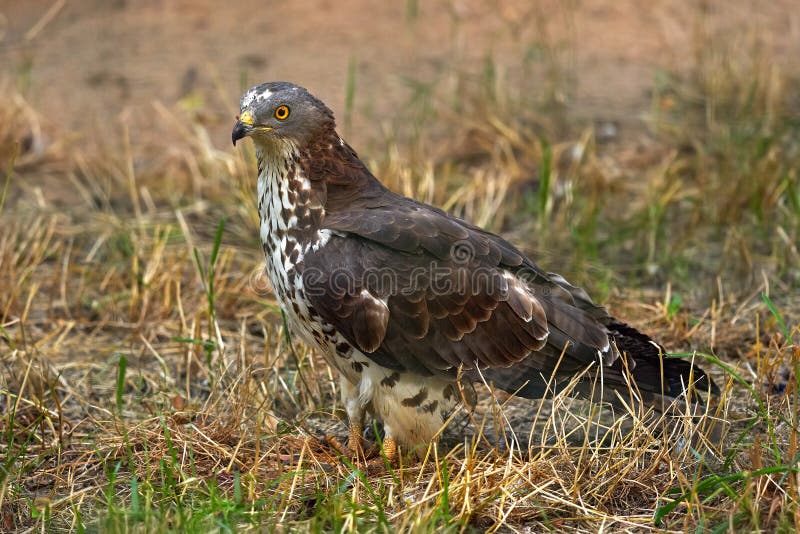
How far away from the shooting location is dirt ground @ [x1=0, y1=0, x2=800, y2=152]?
743cm

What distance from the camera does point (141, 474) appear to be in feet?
12.5

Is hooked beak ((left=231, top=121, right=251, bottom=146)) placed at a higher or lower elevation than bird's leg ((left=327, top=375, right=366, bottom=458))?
higher

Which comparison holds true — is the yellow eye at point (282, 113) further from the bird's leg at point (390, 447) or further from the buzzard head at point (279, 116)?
the bird's leg at point (390, 447)

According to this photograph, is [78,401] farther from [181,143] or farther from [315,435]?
[181,143]

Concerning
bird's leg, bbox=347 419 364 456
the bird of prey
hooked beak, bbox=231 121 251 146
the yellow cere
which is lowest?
bird's leg, bbox=347 419 364 456

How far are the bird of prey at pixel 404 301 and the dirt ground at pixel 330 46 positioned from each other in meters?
3.05

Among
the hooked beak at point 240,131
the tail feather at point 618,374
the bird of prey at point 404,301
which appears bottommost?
the tail feather at point 618,374

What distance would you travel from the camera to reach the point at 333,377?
4.48 m

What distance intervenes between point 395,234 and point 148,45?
16.3 ft

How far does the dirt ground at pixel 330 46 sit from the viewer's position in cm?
743

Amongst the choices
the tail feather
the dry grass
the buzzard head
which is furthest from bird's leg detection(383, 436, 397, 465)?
the buzzard head

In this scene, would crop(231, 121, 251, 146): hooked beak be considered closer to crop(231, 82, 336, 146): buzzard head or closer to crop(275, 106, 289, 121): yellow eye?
crop(231, 82, 336, 146): buzzard head

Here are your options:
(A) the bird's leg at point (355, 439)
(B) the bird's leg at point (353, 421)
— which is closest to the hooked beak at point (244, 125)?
(B) the bird's leg at point (353, 421)

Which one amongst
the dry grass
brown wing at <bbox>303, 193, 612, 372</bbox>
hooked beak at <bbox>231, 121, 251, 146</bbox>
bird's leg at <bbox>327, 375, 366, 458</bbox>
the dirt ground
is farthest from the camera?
the dirt ground
